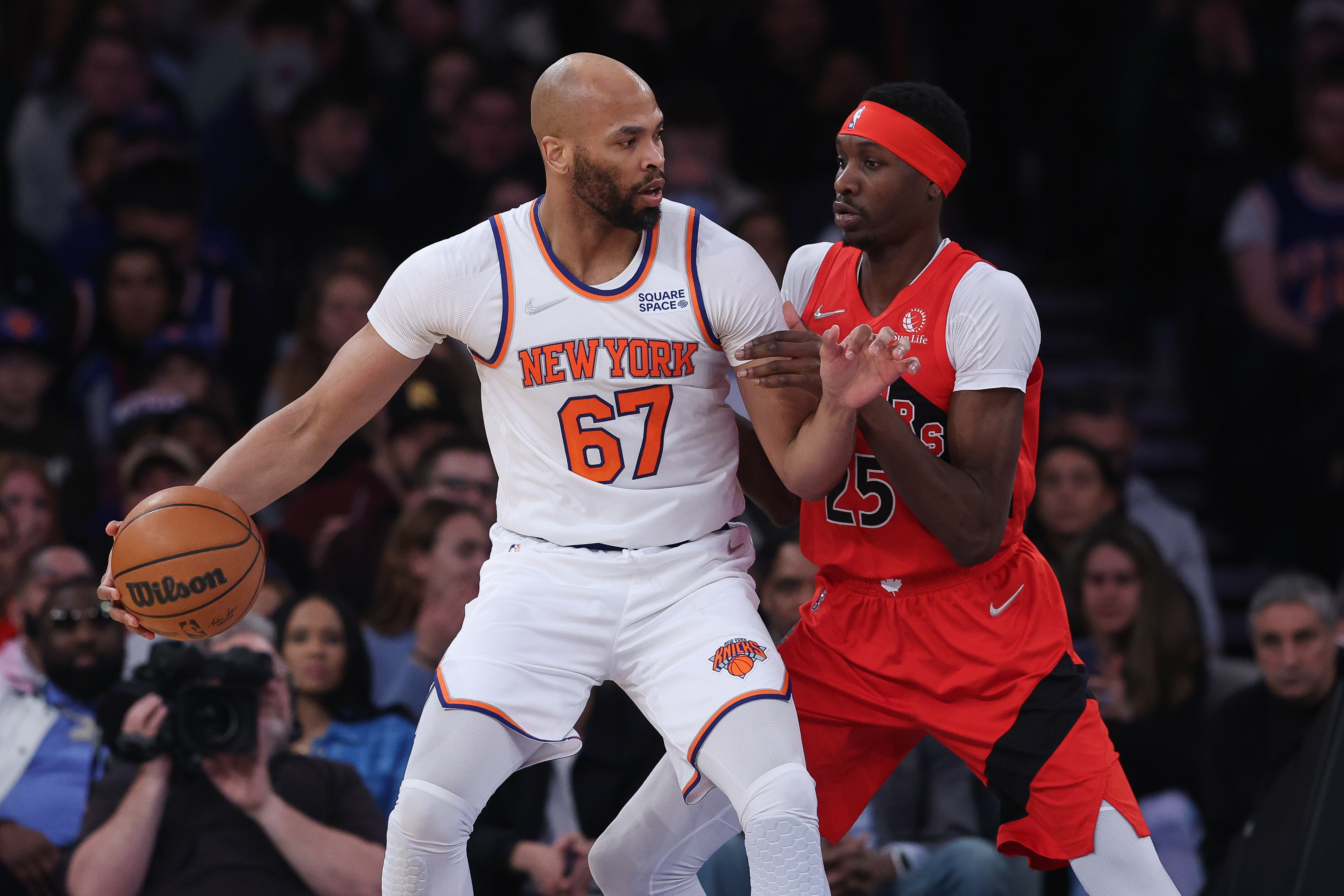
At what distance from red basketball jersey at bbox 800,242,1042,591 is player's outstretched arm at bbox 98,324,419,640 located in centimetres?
110

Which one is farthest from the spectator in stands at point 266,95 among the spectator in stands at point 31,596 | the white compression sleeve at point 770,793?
the white compression sleeve at point 770,793

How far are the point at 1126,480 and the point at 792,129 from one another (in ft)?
10.3

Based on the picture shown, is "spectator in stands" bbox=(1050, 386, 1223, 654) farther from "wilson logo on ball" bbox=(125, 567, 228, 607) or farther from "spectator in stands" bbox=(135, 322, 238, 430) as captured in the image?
"wilson logo on ball" bbox=(125, 567, 228, 607)

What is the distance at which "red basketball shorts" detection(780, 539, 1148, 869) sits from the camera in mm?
4012

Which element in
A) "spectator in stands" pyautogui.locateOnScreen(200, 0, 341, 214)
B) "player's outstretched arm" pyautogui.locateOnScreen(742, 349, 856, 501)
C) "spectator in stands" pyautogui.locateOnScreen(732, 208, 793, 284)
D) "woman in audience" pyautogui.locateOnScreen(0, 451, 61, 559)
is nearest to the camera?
"player's outstretched arm" pyautogui.locateOnScreen(742, 349, 856, 501)

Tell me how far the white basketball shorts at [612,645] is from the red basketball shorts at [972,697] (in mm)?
317

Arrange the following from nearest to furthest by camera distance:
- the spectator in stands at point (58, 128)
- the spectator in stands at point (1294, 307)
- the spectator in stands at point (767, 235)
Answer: the spectator in stands at point (767, 235), the spectator in stands at point (1294, 307), the spectator in stands at point (58, 128)

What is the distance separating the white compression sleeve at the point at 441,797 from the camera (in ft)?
12.4

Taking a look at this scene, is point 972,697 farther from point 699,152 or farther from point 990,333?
point 699,152

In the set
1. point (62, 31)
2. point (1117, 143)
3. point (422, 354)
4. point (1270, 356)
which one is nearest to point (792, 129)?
point (1117, 143)

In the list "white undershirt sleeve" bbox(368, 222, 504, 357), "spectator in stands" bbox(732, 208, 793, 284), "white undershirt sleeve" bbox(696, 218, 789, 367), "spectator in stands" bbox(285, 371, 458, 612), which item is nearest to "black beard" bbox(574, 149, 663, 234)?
"white undershirt sleeve" bbox(696, 218, 789, 367)

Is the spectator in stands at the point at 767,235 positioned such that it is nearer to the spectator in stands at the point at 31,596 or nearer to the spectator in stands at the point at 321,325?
the spectator in stands at the point at 321,325

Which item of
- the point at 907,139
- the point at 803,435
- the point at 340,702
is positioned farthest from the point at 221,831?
the point at 907,139

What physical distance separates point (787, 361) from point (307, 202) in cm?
547
